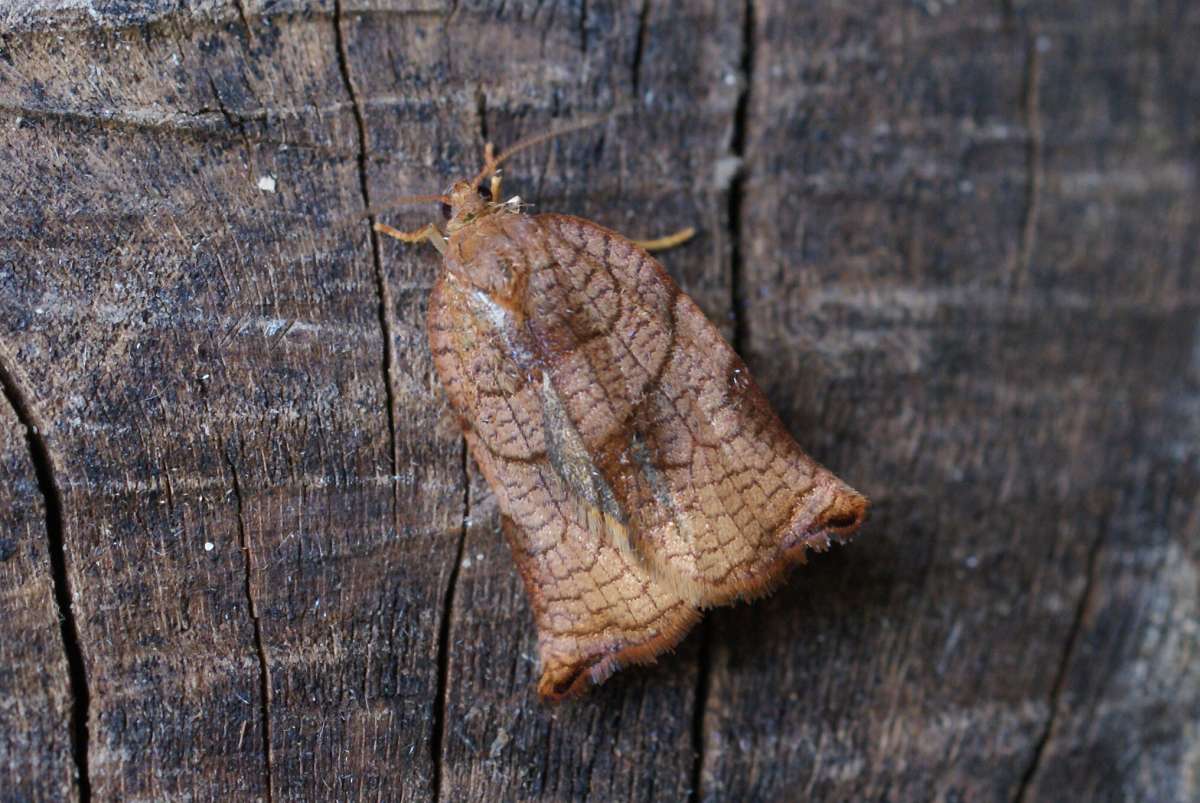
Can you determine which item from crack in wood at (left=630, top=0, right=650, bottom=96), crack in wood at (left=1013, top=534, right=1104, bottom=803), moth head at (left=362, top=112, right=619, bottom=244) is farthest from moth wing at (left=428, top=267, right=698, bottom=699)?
crack in wood at (left=1013, top=534, right=1104, bottom=803)

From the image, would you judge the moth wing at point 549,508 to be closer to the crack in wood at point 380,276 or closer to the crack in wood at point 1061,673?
the crack in wood at point 380,276

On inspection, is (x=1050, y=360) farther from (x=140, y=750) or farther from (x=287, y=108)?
(x=140, y=750)

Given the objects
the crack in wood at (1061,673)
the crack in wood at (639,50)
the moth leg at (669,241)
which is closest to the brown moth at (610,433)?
the moth leg at (669,241)

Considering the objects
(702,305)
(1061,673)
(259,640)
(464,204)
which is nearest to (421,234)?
(464,204)

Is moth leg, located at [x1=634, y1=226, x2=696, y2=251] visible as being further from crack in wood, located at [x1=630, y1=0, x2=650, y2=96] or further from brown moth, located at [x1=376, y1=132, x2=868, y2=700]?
crack in wood, located at [x1=630, y1=0, x2=650, y2=96]

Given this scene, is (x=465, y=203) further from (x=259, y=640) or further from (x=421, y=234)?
(x=259, y=640)

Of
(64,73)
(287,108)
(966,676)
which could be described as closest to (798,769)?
(966,676)
